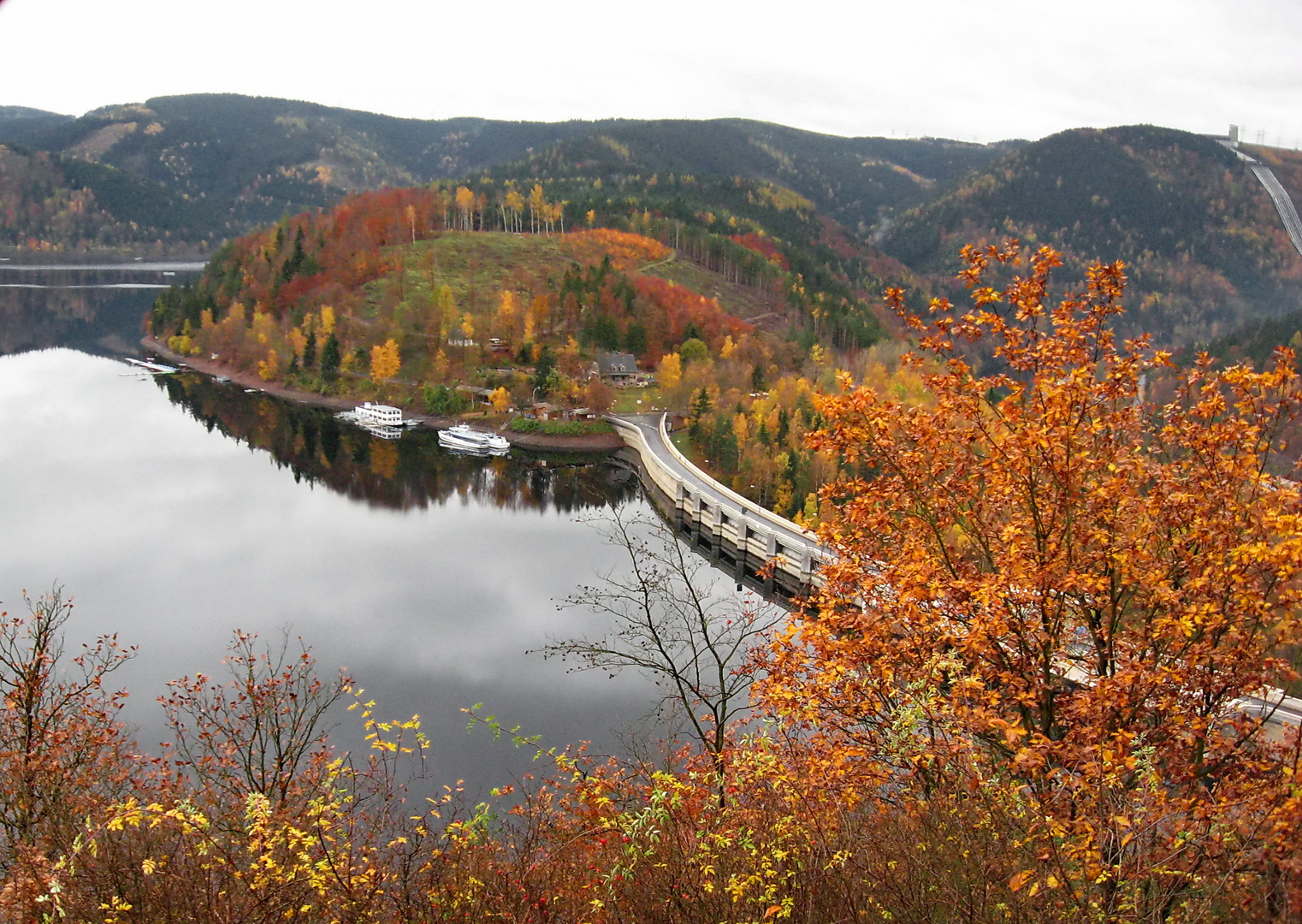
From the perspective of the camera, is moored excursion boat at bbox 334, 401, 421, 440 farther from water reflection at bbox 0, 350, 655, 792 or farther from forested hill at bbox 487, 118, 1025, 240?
forested hill at bbox 487, 118, 1025, 240

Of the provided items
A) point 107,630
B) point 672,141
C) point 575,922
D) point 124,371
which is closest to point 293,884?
point 575,922

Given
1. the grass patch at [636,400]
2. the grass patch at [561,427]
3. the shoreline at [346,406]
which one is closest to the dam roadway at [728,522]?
the shoreline at [346,406]

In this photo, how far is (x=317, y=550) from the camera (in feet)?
96.1

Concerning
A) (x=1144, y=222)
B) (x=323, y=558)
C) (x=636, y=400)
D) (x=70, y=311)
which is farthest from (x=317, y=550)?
(x=1144, y=222)

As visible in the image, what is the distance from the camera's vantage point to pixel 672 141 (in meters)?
176

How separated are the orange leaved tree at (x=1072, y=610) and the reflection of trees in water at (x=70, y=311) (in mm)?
79904

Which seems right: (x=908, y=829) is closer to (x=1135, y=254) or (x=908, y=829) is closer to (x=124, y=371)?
(x=124, y=371)

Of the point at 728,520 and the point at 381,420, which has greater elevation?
the point at 728,520

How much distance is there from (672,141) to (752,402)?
148m

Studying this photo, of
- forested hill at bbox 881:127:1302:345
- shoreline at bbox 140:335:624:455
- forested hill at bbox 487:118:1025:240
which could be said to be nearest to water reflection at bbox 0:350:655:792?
shoreline at bbox 140:335:624:455

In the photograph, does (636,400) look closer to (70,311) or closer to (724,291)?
(724,291)

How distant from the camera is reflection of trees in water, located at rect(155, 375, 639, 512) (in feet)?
125

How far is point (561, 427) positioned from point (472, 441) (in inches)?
205

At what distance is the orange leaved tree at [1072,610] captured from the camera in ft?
12.5
